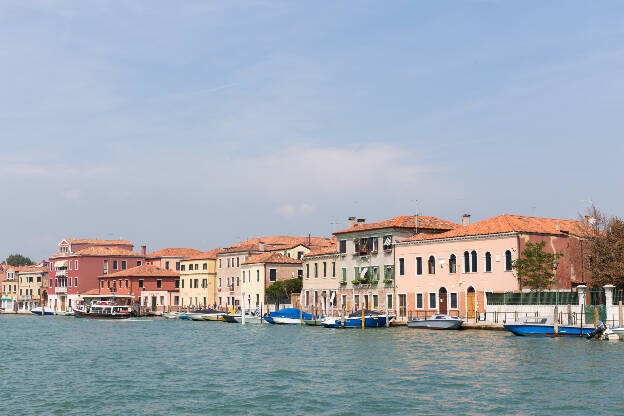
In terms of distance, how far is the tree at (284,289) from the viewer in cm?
7925

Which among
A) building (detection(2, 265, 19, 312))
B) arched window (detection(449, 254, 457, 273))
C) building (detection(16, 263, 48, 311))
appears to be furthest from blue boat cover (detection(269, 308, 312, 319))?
building (detection(2, 265, 19, 312))

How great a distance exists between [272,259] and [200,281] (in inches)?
616

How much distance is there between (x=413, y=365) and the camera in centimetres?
3216

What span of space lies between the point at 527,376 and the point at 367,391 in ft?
20.5

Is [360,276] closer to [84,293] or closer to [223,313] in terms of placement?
[223,313]

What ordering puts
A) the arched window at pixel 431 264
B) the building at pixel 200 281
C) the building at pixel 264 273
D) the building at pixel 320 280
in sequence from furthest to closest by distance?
the building at pixel 200 281 → the building at pixel 264 273 → the building at pixel 320 280 → the arched window at pixel 431 264

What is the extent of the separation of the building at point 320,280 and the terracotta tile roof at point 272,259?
742 centimetres

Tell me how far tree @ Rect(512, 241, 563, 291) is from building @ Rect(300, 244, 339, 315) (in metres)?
20.7

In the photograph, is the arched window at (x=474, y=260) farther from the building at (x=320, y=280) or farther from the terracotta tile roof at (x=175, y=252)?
the terracotta tile roof at (x=175, y=252)

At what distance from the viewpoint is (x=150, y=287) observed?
10094cm

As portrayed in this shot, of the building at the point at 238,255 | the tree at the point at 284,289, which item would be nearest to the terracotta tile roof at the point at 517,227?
the tree at the point at 284,289

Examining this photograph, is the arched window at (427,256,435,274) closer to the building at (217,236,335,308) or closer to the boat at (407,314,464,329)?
the boat at (407,314,464,329)

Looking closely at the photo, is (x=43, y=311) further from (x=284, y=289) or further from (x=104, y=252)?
(x=284, y=289)

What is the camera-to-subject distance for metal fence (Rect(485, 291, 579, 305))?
47844 mm
